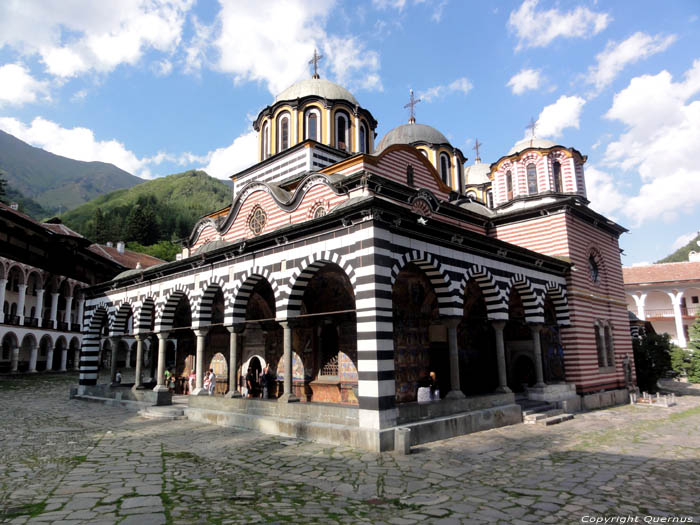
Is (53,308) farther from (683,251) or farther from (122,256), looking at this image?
(683,251)

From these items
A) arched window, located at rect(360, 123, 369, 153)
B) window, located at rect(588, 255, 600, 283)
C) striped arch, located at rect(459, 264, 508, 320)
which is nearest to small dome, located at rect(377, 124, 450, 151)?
arched window, located at rect(360, 123, 369, 153)

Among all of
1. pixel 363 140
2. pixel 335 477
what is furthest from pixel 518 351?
pixel 335 477

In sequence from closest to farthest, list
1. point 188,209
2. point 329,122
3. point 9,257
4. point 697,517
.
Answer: point 697,517
point 329,122
point 9,257
point 188,209

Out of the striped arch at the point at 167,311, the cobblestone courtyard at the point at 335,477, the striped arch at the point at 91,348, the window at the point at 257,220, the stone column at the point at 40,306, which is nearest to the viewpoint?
the cobblestone courtyard at the point at 335,477

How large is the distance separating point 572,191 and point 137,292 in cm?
1736

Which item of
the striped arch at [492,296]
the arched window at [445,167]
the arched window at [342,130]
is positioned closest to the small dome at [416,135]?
the arched window at [445,167]

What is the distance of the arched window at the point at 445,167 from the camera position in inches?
864

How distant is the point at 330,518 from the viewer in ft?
16.8

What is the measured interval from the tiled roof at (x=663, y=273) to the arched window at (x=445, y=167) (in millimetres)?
24283

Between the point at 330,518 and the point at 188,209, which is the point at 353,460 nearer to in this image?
the point at 330,518

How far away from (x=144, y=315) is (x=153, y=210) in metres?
59.5

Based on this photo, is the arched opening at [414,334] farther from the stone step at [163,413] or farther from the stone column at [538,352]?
the stone step at [163,413]

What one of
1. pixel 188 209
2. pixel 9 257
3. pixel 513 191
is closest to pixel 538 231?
pixel 513 191

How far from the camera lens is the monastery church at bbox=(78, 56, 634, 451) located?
978cm
